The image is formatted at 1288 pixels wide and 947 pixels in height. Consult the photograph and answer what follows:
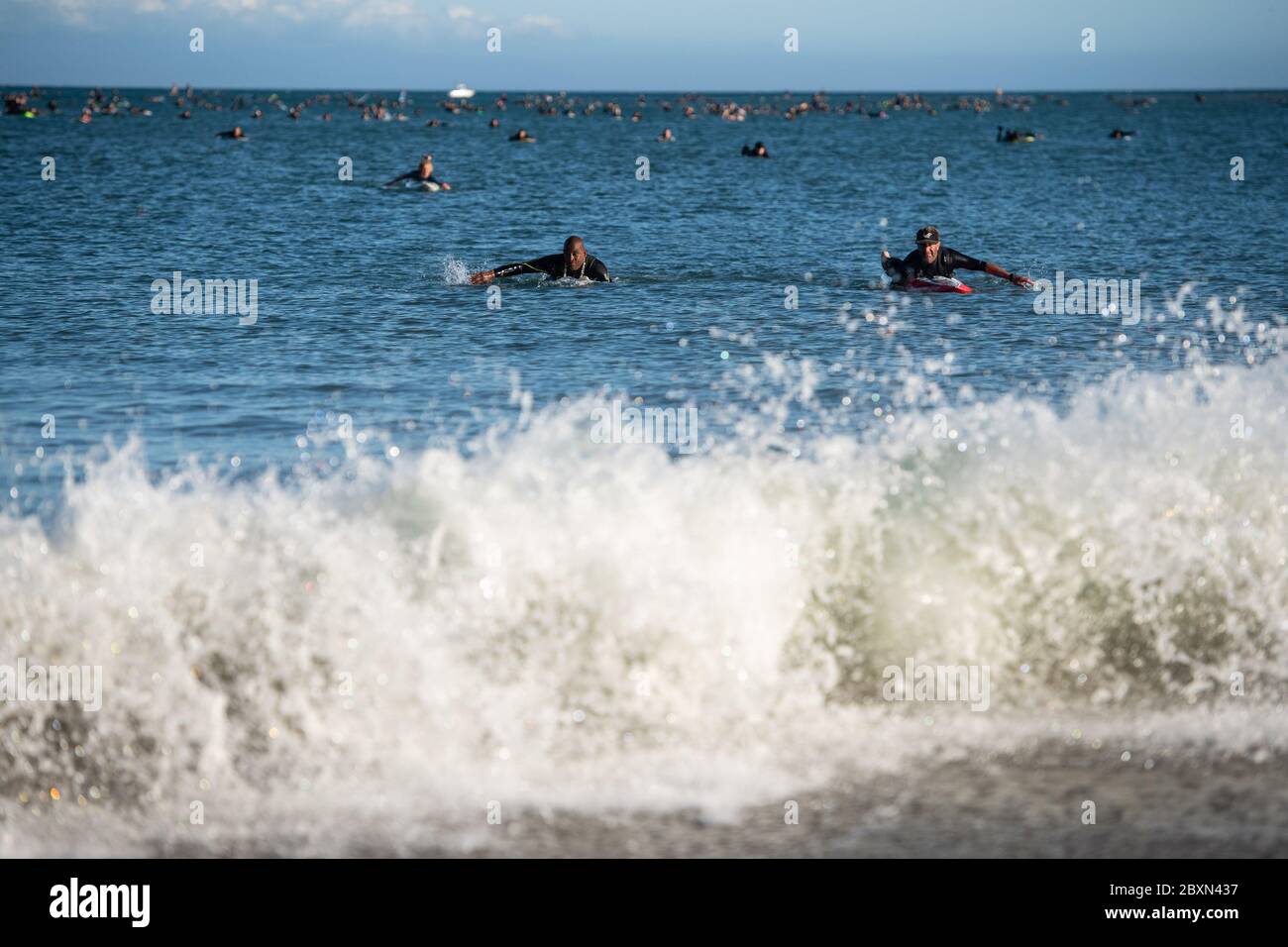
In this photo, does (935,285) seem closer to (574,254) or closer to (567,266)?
(574,254)

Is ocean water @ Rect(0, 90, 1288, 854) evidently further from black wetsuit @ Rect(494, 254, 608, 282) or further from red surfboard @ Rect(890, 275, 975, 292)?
black wetsuit @ Rect(494, 254, 608, 282)

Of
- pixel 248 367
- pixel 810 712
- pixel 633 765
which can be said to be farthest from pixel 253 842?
pixel 248 367

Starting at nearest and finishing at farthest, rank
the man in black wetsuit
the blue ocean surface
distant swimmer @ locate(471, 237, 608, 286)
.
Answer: the blue ocean surface
the man in black wetsuit
distant swimmer @ locate(471, 237, 608, 286)

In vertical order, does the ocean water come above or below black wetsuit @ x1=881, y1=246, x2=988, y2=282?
below

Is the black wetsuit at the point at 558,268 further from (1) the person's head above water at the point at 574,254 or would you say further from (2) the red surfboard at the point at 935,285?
(2) the red surfboard at the point at 935,285

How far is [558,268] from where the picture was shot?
21531 millimetres

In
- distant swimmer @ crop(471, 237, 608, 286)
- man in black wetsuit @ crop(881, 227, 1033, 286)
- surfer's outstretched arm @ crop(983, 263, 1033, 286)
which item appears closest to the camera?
surfer's outstretched arm @ crop(983, 263, 1033, 286)

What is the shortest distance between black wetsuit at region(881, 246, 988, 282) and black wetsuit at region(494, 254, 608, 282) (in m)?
4.67

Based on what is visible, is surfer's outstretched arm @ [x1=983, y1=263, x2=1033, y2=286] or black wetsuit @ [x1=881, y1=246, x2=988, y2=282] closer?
surfer's outstretched arm @ [x1=983, y1=263, x2=1033, y2=286]

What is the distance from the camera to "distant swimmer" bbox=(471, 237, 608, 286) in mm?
21250

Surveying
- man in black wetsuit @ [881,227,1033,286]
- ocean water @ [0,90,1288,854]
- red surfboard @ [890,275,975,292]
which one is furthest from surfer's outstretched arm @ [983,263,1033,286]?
ocean water @ [0,90,1288,854]

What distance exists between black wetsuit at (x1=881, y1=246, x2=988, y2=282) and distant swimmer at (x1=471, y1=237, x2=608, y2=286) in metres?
4.73

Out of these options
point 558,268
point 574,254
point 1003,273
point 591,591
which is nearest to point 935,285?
point 1003,273
